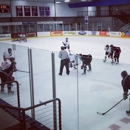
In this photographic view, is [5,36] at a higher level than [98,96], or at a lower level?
higher

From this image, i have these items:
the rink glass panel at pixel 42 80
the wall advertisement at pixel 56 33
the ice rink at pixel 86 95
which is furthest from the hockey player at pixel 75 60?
the wall advertisement at pixel 56 33

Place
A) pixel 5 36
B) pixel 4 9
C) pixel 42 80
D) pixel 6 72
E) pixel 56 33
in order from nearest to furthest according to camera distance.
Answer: pixel 6 72 → pixel 42 80 → pixel 5 36 → pixel 4 9 → pixel 56 33

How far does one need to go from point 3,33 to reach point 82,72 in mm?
21697

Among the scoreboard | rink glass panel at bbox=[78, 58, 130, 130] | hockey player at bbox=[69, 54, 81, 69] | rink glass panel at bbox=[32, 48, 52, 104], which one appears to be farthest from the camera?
the scoreboard

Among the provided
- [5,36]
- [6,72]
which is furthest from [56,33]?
[6,72]

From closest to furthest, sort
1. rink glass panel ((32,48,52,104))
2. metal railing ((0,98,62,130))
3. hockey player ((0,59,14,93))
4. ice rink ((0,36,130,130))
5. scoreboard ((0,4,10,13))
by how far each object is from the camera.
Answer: metal railing ((0,98,62,130)), ice rink ((0,36,130,130)), rink glass panel ((32,48,52,104)), hockey player ((0,59,14,93)), scoreboard ((0,4,10,13))

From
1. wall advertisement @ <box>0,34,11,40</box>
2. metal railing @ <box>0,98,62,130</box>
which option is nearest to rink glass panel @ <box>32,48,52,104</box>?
metal railing @ <box>0,98,62,130</box>

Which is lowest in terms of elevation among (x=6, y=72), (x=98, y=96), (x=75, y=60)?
(x=98, y=96)

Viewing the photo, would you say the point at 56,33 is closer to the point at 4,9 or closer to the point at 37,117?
the point at 4,9

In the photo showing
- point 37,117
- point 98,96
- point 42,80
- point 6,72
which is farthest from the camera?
point 42,80

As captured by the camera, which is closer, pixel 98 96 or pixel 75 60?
pixel 75 60

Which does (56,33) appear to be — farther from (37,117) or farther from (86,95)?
(37,117)

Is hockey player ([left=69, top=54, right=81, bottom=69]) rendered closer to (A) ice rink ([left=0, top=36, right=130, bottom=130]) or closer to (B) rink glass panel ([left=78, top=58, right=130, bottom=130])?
(A) ice rink ([left=0, top=36, right=130, bottom=130])

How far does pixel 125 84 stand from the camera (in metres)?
5.71
